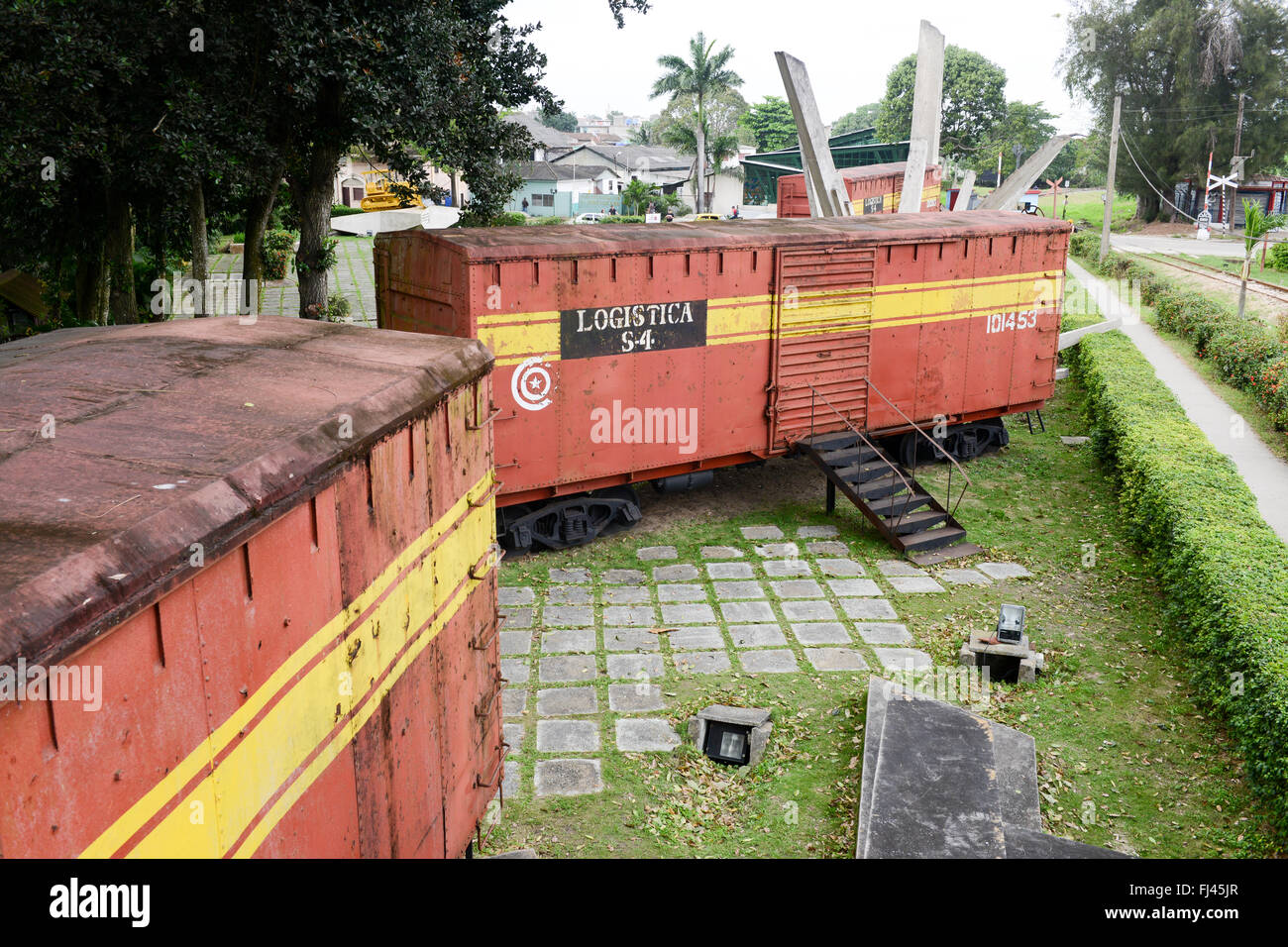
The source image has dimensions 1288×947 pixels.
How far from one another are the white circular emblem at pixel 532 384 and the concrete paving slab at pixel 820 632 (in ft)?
12.3

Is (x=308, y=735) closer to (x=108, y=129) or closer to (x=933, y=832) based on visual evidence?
(x=933, y=832)

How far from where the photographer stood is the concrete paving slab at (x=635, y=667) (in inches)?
380

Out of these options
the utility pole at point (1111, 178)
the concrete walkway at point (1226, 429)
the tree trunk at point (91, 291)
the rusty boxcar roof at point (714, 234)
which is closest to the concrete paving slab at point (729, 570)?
the rusty boxcar roof at point (714, 234)

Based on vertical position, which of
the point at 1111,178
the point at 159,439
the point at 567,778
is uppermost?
the point at 1111,178

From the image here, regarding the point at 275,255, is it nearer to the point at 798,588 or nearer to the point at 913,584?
the point at 798,588

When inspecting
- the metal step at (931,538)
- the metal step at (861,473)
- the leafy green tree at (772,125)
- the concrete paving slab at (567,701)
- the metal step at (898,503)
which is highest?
the leafy green tree at (772,125)

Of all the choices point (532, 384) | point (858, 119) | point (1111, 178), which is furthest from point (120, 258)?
point (858, 119)

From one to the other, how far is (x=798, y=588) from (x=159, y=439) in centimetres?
882

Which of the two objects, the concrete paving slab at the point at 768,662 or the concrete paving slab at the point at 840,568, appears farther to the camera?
the concrete paving slab at the point at 840,568

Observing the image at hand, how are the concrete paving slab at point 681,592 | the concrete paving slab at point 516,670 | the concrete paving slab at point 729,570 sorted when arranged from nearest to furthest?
1. the concrete paving slab at point 516,670
2. the concrete paving slab at point 681,592
3. the concrete paving slab at point 729,570

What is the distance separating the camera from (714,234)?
12555 millimetres

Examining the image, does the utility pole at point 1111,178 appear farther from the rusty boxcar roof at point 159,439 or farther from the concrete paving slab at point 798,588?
the rusty boxcar roof at point 159,439

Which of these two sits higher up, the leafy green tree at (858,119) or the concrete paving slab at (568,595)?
the leafy green tree at (858,119)
